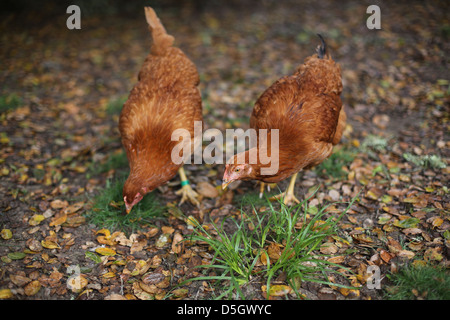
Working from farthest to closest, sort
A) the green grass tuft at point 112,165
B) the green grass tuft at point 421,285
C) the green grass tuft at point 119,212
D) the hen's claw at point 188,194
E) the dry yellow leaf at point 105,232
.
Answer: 1. the green grass tuft at point 112,165
2. the hen's claw at point 188,194
3. the green grass tuft at point 119,212
4. the dry yellow leaf at point 105,232
5. the green grass tuft at point 421,285

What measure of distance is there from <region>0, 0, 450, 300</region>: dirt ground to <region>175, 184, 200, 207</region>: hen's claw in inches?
3.2

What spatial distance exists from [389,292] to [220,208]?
5.85 ft

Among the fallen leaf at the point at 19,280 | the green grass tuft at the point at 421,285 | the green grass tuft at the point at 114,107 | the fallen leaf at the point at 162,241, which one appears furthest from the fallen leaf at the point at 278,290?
the green grass tuft at the point at 114,107

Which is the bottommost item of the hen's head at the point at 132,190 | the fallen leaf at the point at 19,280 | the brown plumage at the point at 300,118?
the fallen leaf at the point at 19,280

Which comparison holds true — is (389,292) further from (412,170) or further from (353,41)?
(353,41)

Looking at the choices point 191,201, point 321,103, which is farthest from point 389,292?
point 191,201

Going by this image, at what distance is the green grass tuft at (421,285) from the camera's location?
7.93 feet

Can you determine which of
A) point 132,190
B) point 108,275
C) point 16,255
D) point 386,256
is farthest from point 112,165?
point 386,256

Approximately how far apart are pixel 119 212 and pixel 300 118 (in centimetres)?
213

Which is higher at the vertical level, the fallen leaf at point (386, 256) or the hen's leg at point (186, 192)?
the hen's leg at point (186, 192)

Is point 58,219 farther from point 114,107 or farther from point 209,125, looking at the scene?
point 209,125

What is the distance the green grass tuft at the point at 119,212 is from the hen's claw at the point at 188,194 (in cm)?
26

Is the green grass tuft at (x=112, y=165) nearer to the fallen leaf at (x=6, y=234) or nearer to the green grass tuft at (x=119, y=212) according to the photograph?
the green grass tuft at (x=119, y=212)

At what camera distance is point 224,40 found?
22.2 feet
